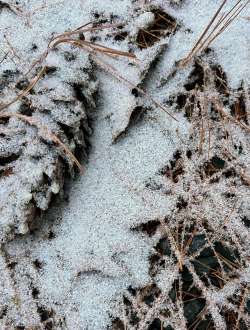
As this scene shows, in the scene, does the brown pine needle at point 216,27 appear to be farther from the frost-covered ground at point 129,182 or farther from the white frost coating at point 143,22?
the white frost coating at point 143,22

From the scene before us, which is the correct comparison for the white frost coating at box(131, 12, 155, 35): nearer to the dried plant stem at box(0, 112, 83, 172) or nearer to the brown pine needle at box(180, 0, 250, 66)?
the brown pine needle at box(180, 0, 250, 66)

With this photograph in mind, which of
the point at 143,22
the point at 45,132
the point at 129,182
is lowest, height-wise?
the point at 129,182

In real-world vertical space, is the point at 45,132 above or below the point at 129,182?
above

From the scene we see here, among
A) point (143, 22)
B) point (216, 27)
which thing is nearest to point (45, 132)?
point (143, 22)

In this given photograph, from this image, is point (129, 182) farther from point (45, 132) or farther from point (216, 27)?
point (216, 27)

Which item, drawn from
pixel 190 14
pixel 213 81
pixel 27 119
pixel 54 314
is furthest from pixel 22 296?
pixel 190 14

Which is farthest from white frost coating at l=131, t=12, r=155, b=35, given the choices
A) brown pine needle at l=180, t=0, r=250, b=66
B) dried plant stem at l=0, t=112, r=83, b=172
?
dried plant stem at l=0, t=112, r=83, b=172

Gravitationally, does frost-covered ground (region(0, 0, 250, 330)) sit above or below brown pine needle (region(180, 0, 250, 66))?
below

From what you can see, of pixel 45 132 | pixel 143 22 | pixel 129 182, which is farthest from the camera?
pixel 143 22
